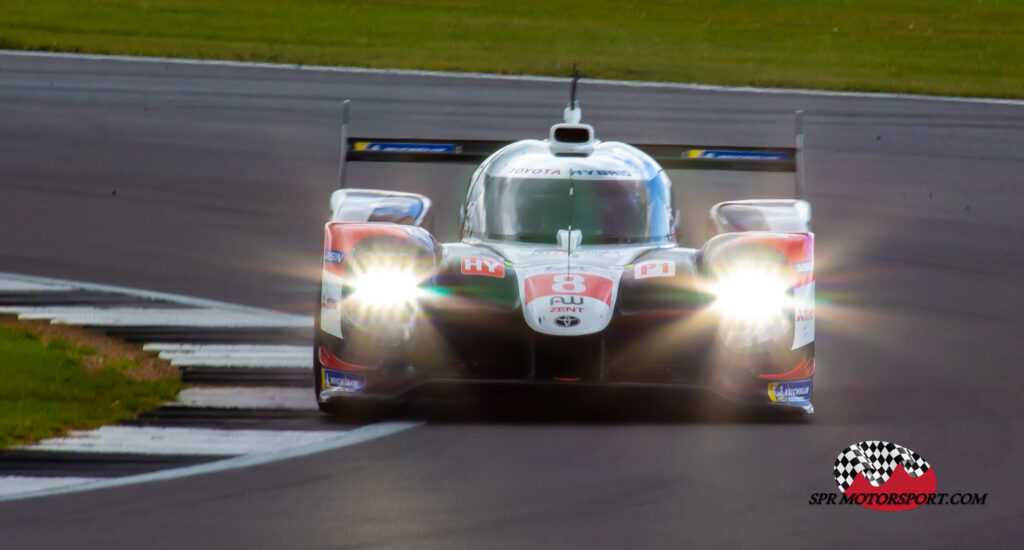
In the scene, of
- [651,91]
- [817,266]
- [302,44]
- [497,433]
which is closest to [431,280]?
[497,433]

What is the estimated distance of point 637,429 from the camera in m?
8.82

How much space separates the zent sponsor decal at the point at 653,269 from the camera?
8.94 metres

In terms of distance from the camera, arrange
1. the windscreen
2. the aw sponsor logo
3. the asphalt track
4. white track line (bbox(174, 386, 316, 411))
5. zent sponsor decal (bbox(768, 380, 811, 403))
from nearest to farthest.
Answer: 1. the asphalt track
2. the aw sponsor logo
3. zent sponsor decal (bbox(768, 380, 811, 403))
4. white track line (bbox(174, 386, 316, 411))
5. the windscreen

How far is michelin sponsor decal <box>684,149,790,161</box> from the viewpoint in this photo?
10.2 metres

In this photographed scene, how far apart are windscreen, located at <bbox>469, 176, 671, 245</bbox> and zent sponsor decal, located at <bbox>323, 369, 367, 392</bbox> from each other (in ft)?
4.83

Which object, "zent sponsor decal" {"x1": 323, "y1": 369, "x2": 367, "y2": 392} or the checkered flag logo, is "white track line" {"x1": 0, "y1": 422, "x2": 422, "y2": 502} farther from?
the checkered flag logo

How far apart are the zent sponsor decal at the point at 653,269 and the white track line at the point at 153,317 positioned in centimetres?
333

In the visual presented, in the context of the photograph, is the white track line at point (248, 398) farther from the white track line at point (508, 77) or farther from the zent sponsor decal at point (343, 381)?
the white track line at point (508, 77)

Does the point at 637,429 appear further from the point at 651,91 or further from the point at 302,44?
the point at 302,44

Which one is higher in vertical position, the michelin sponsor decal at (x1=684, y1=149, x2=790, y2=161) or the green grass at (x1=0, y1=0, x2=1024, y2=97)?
the green grass at (x1=0, y1=0, x2=1024, y2=97)

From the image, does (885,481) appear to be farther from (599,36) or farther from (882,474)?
(599,36)

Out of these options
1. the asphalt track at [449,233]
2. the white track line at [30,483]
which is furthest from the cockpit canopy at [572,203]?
the white track line at [30,483]

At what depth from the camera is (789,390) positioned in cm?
904

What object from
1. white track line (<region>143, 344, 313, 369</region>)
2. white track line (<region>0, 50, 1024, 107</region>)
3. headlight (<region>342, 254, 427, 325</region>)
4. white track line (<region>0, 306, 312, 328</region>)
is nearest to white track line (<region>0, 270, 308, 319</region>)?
white track line (<region>0, 306, 312, 328</region>)
